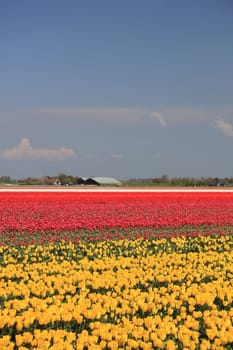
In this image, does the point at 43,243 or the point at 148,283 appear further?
the point at 43,243

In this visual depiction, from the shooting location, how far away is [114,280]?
24.7ft

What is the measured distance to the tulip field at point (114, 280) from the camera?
505cm

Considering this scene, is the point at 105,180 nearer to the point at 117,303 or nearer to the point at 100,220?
the point at 100,220

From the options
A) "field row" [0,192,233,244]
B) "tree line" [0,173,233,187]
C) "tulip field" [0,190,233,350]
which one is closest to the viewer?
"tulip field" [0,190,233,350]

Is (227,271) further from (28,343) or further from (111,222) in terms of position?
(111,222)

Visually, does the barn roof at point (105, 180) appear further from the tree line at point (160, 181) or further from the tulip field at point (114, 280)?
the tulip field at point (114, 280)

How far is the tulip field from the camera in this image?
16.6ft

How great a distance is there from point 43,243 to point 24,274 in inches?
165

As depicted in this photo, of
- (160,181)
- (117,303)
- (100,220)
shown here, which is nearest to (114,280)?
(117,303)

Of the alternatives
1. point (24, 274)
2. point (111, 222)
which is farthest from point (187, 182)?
point (24, 274)

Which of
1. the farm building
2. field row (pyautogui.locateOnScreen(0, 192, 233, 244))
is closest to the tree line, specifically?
the farm building

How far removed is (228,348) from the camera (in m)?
5.35

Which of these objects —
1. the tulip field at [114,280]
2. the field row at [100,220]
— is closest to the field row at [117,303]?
the tulip field at [114,280]

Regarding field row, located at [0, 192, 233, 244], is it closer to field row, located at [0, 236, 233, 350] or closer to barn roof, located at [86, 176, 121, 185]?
field row, located at [0, 236, 233, 350]
